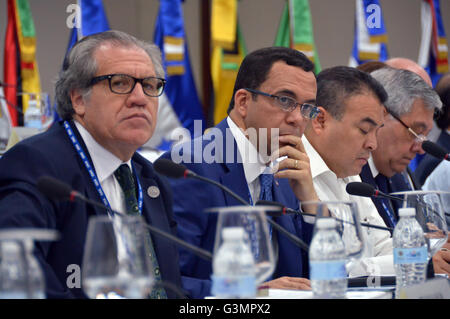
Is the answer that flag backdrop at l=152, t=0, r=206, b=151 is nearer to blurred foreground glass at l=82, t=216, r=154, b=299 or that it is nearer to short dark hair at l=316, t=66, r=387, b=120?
short dark hair at l=316, t=66, r=387, b=120

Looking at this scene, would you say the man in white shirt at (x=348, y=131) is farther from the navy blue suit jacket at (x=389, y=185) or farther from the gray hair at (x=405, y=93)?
the gray hair at (x=405, y=93)

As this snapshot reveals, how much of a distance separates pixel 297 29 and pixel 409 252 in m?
3.57

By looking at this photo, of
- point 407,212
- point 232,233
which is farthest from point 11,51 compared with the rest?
point 232,233

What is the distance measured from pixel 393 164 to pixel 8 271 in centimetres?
255

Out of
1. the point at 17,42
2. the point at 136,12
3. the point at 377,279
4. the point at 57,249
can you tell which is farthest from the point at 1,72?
the point at 377,279

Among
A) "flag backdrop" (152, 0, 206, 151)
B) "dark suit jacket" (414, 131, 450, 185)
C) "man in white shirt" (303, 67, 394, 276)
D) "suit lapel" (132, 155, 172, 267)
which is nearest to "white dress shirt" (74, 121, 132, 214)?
"suit lapel" (132, 155, 172, 267)

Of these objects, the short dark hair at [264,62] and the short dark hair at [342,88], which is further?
the short dark hair at [342,88]

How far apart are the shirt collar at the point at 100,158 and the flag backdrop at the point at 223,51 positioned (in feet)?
10.0

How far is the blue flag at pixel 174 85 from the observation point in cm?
470

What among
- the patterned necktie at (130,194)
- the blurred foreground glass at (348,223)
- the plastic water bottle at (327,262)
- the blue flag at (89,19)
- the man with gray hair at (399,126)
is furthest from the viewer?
the blue flag at (89,19)

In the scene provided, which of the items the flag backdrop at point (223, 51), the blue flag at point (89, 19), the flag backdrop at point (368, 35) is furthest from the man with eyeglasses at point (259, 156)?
the flag backdrop at point (368, 35)

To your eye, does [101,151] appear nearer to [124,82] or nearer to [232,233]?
[124,82]

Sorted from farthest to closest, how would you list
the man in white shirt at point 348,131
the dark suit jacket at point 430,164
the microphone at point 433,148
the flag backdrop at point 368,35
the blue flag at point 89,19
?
the flag backdrop at point 368,35, the blue flag at point 89,19, the dark suit jacket at point 430,164, the man in white shirt at point 348,131, the microphone at point 433,148
